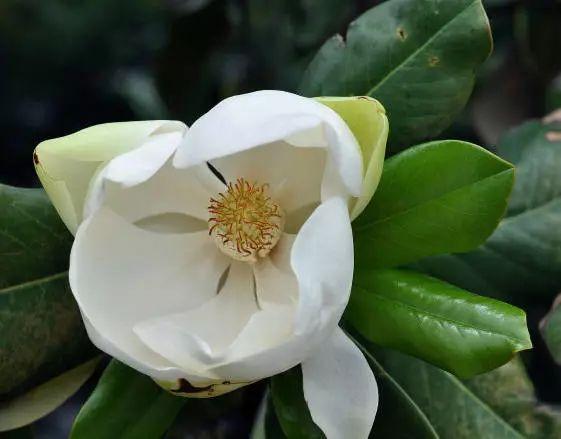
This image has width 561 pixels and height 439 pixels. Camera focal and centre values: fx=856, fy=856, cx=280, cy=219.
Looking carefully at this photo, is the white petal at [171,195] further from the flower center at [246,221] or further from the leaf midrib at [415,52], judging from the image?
the leaf midrib at [415,52]

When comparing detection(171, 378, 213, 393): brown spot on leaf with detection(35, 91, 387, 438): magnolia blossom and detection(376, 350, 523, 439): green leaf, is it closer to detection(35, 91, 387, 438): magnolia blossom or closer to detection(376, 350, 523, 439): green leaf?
detection(35, 91, 387, 438): magnolia blossom

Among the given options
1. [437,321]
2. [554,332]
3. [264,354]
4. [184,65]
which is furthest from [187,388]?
[184,65]

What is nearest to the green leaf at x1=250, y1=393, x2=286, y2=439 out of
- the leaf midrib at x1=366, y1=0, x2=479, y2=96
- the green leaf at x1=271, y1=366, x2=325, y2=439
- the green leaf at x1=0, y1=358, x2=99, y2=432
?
the green leaf at x1=271, y1=366, x2=325, y2=439

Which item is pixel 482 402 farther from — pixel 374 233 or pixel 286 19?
pixel 286 19

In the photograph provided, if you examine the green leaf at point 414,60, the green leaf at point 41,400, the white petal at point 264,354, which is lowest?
the green leaf at point 41,400

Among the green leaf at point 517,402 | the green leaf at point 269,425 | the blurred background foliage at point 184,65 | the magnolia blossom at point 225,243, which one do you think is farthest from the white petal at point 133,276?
the blurred background foliage at point 184,65

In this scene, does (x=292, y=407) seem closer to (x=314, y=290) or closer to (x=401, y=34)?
(x=314, y=290)
